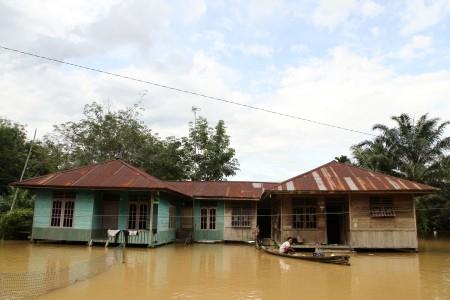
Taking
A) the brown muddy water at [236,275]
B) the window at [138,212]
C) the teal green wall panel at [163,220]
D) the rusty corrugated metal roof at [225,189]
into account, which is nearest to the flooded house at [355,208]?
the brown muddy water at [236,275]

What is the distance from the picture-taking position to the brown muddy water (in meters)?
9.99

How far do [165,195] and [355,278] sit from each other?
12238 millimetres

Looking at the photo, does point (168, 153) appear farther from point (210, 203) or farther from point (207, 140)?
point (210, 203)

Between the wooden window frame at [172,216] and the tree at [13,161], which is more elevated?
the tree at [13,161]

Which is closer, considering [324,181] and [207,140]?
[324,181]

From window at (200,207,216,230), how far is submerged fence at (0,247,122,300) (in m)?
10.8

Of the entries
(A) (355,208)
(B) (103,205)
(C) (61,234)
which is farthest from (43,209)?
(A) (355,208)

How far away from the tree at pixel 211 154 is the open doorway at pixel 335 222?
61.4 ft

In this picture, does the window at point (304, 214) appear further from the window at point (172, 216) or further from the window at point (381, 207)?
the window at point (172, 216)

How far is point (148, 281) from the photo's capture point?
37.6ft

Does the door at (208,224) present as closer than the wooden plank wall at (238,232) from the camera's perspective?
No

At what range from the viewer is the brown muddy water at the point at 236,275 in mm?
9992

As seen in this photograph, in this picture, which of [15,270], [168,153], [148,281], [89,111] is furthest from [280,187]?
[89,111]

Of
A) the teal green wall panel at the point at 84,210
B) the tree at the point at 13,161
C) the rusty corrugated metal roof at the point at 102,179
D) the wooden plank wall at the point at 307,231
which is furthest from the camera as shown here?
the tree at the point at 13,161
